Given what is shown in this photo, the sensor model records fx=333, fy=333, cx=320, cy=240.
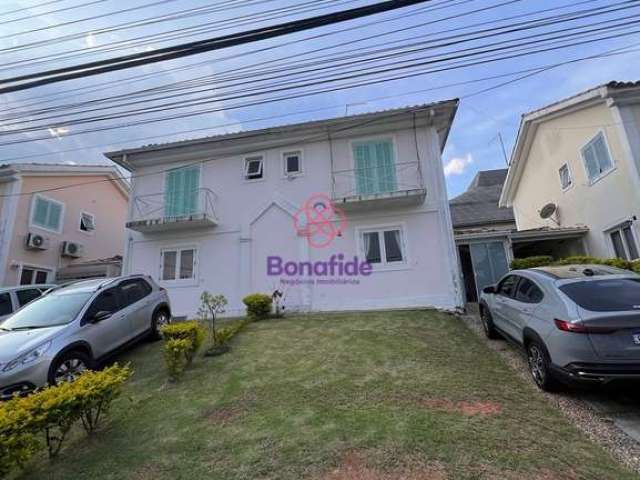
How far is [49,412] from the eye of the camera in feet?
11.5

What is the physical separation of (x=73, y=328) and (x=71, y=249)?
12436 millimetres

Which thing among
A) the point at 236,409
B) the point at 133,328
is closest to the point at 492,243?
the point at 236,409

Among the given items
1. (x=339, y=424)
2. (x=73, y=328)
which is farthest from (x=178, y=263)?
(x=339, y=424)

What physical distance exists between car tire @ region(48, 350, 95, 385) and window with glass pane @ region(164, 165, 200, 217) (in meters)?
7.23

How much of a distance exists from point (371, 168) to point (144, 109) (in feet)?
22.8

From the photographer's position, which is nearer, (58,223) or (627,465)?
(627,465)

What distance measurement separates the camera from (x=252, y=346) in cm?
727

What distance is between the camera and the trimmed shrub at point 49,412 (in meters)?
3.14

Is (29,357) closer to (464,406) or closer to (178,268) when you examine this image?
(464,406)

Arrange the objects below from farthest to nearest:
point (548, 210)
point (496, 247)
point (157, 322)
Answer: point (548, 210) < point (496, 247) < point (157, 322)

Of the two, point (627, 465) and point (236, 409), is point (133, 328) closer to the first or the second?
point (236, 409)

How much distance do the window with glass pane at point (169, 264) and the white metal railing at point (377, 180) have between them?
21.0 feet

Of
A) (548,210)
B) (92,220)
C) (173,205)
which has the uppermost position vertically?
(92,220)

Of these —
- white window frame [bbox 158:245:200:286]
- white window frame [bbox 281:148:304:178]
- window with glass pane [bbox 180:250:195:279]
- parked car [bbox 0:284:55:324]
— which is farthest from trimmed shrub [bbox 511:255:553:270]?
parked car [bbox 0:284:55:324]
